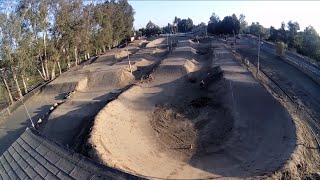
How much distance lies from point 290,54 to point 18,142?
42520 mm

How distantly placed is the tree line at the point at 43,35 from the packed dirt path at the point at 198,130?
14.6 meters

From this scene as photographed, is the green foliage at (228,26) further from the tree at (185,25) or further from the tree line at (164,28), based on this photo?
the tree at (185,25)

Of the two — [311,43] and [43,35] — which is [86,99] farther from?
[311,43]

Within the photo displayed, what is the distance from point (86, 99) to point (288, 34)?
52.6 metres

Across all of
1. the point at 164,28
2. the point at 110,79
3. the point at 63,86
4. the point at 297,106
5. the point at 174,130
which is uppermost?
the point at 297,106

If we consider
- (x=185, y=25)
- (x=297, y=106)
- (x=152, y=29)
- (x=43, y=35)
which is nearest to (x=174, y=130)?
(x=297, y=106)

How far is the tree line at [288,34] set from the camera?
55.9 meters

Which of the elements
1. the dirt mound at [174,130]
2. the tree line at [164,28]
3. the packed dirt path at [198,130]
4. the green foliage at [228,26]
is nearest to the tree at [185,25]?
the tree line at [164,28]

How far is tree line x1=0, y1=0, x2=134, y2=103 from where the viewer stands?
3938 cm

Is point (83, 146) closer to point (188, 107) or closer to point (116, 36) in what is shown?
point (188, 107)

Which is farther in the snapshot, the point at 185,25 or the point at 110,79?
the point at 185,25

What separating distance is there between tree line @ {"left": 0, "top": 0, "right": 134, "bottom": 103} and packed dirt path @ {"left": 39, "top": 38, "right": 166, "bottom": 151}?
18.1 ft

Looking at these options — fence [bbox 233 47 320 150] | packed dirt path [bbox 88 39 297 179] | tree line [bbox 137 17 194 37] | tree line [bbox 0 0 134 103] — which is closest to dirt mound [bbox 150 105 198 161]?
packed dirt path [bbox 88 39 297 179]

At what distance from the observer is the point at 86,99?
34781 mm
